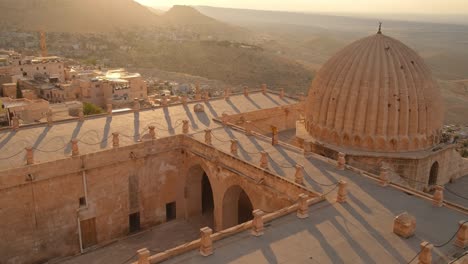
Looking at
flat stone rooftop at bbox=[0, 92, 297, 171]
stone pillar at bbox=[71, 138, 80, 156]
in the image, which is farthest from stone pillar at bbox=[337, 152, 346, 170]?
stone pillar at bbox=[71, 138, 80, 156]

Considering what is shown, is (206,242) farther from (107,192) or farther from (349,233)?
(107,192)

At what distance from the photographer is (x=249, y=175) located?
19.4 m

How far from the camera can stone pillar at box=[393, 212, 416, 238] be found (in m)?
13.9

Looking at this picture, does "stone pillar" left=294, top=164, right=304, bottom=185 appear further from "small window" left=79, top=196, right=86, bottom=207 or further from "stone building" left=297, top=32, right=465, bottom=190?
"small window" left=79, top=196, right=86, bottom=207

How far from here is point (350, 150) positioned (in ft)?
69.3

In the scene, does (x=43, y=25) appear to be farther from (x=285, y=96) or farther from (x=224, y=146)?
(x=224, y=146)

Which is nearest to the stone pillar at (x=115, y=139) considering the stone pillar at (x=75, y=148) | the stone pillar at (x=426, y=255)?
the stone pillar at (x=75, y=148)

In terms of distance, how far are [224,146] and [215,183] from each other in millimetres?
2009

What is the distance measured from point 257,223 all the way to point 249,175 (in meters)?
5.22

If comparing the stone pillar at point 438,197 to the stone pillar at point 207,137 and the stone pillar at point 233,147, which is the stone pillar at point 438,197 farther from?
the stone pillar at point 207,137

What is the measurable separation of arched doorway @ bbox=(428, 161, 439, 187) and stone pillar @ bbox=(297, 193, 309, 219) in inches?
383

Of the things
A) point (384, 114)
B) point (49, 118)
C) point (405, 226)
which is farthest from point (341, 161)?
point (49, 118)

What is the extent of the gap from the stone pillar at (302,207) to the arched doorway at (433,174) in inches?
383

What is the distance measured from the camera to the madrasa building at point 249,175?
16.2 meters
